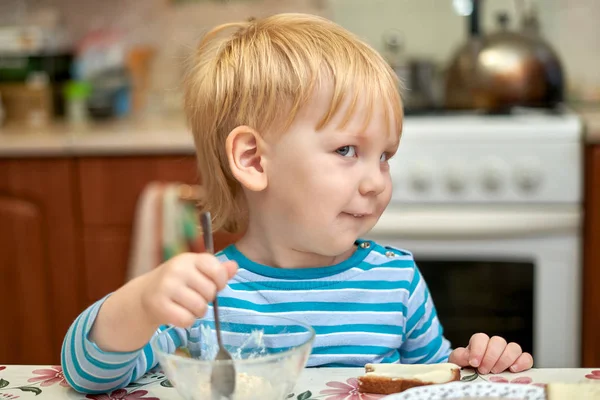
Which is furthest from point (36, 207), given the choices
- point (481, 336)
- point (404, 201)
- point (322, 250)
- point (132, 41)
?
point (481, 336)

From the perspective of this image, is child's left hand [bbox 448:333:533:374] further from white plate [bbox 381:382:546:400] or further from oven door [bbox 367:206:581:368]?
oven door [bbox 367:206:581:368]

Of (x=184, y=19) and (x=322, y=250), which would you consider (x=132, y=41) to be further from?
(x=322, y=250)

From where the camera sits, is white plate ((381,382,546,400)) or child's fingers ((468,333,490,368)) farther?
child's fingers ((468,333,490,368))

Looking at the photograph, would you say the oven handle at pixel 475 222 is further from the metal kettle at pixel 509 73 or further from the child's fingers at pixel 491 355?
the child's fingers at pixel 491 355

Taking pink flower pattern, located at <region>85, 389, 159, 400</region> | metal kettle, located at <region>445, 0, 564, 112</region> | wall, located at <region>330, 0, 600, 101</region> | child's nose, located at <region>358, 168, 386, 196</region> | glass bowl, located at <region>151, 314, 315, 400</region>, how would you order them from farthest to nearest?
wall, located at <region>330, 0, 600, 101</region>, metal kettle, located at <region>445, 0, 564, 112</region>, child's nose, located at <region>358, 168, 386, 196</region>, pink flower pattern, located at <region>85, 389, 159, 400</region>, glass bowl, located at <region>151, 314, 315, 400</region>

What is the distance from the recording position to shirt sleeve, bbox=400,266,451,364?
3.16ft

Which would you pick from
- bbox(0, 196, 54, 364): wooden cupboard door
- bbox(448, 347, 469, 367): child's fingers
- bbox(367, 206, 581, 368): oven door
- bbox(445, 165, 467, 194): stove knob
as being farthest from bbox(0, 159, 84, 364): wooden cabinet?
bbox(448, 347, 469, 367): child's fingers

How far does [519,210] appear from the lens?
204 centimetres

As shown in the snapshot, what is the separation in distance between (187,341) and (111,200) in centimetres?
152

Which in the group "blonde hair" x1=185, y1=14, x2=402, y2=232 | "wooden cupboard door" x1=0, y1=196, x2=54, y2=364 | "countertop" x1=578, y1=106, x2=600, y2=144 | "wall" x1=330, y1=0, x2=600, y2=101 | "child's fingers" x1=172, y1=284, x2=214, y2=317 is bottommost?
"wooden cupboard door" x1=0, y1=196, x2=54, y2=364

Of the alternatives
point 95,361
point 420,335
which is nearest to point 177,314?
point 95,361

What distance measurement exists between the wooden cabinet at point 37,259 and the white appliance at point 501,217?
0.87 meters

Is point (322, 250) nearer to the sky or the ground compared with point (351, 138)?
nearer to the ground

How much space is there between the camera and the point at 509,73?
6.97ft
